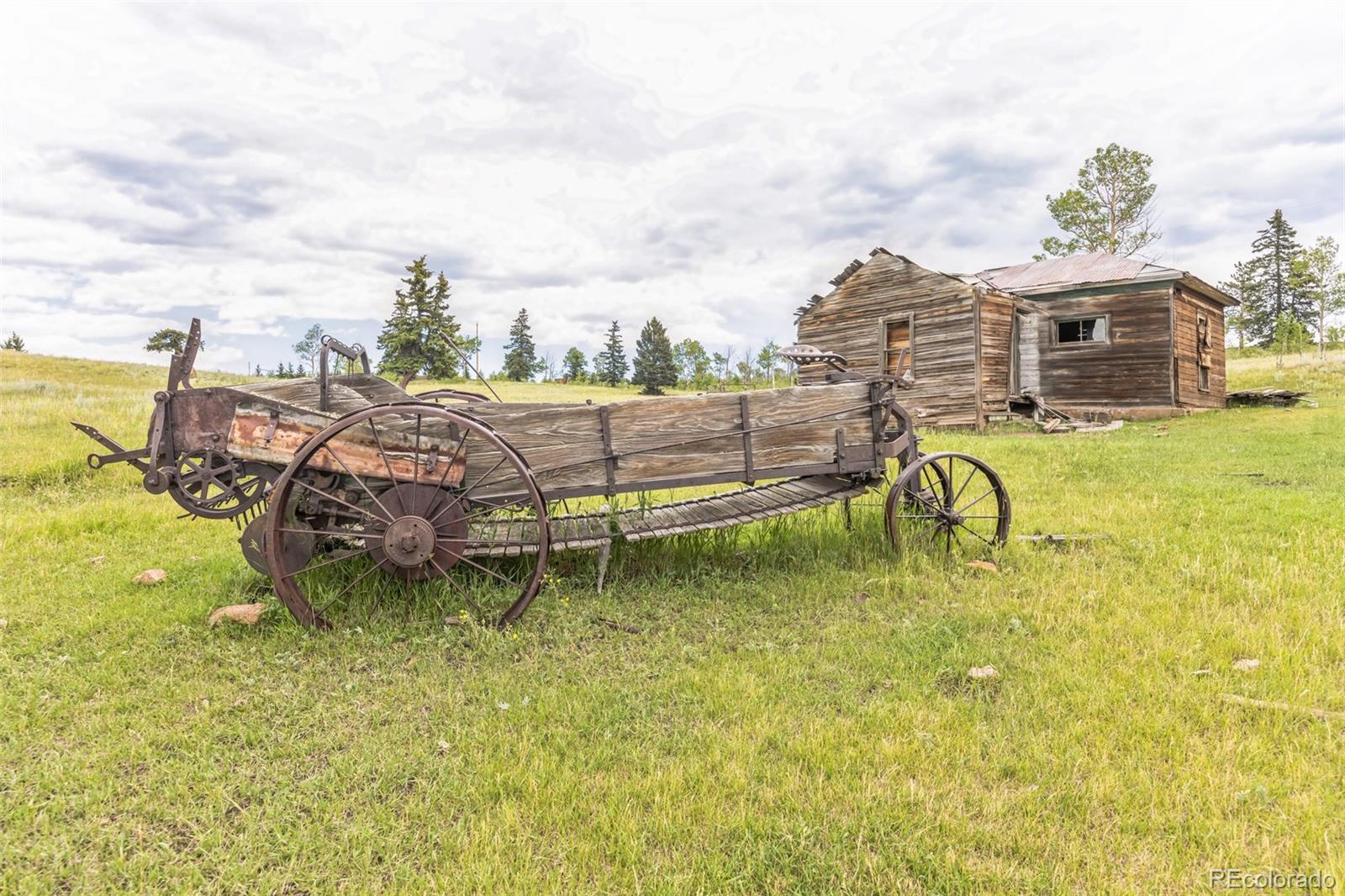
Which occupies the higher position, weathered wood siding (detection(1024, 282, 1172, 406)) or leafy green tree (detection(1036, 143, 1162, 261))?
leafy green tree (detection(1036, 143, 1162, 261))

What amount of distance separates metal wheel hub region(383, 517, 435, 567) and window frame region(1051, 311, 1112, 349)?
2169 centimetres

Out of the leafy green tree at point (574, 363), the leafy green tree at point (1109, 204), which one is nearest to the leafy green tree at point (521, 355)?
the leafy green tree at point (574, 363)

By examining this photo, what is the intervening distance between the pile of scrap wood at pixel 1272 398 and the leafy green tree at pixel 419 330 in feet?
136

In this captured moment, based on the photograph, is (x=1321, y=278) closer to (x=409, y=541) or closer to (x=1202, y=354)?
(x=1202, y=354)

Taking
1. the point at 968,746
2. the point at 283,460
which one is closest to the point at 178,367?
the point at 283,460

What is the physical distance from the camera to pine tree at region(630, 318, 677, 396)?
204 feet

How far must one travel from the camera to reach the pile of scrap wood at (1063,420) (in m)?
17.0

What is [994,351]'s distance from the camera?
18.7 metres

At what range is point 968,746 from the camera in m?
2.83

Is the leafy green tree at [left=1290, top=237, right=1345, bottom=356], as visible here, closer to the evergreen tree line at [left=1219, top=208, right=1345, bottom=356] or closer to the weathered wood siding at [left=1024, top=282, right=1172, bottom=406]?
the evergreen tree line at [left=1219, top=208, right=1345, bottom=356]

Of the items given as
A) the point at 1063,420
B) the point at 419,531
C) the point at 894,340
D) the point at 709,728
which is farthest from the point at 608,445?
the point at 1063,420

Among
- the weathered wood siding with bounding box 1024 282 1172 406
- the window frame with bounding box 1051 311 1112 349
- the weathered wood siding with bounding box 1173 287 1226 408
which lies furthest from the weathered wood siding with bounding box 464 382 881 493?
the weathered wood siding with bounding box 1173 287 1226 408

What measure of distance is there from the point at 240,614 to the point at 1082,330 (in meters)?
23.2

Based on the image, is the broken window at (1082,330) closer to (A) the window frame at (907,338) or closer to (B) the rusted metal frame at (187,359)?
(A) the window frame at (907,338)
